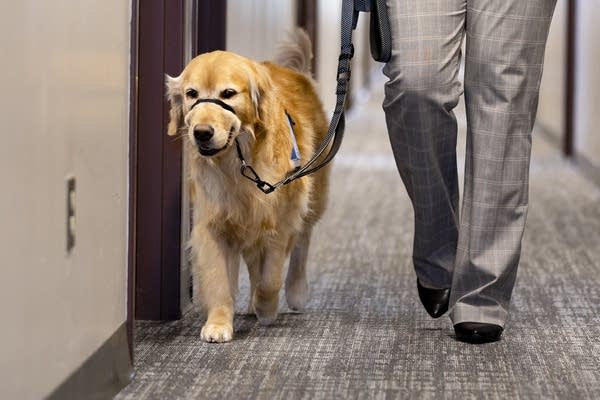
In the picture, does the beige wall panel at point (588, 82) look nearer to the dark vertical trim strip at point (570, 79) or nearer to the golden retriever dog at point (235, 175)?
the dark vertical trim strip at point (570, 79)

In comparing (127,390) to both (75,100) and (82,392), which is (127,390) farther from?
(75,100)

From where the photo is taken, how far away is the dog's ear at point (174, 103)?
104 inches

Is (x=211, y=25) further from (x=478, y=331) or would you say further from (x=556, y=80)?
(x=556, y=80)

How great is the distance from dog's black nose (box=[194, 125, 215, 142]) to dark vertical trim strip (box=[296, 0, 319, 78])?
6196 mm

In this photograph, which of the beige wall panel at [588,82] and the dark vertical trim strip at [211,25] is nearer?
the dark vertical trim strip at [211,25]

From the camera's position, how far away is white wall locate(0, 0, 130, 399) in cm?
162

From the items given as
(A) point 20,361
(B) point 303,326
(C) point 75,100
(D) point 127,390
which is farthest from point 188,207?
(A) point 20,361

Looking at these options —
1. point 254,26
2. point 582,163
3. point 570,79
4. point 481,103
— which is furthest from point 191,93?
point 570,79

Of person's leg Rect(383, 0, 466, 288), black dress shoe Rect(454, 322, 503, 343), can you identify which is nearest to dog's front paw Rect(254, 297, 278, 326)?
person's leg Rect(383, 0, 466, 288)

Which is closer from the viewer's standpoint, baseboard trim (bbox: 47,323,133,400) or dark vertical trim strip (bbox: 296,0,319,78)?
baseboard trim (bbox: 47,323,133,400)

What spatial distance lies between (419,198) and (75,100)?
108 cm

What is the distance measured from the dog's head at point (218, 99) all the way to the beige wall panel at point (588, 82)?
4.32m

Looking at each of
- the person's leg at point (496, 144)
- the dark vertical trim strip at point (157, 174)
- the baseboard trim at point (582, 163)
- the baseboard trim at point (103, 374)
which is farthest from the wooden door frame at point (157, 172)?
the baseboard trim at point (582, 163)

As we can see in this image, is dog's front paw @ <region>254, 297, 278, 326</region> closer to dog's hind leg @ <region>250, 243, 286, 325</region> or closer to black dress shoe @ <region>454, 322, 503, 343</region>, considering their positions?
dog's hind leg @ <region>250, 243, 286, 325</region>
